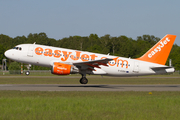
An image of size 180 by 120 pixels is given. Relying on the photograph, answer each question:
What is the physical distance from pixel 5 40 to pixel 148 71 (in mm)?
144939

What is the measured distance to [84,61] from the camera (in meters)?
30.3

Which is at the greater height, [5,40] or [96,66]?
[5,40]

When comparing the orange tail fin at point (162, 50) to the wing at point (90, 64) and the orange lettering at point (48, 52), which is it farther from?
the orange lettering at point (48, 52)

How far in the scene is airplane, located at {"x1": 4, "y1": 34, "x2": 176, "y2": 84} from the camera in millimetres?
29406

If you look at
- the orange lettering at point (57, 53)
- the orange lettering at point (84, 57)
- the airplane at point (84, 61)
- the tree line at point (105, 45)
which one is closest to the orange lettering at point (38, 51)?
the airplane at point (84, 61)

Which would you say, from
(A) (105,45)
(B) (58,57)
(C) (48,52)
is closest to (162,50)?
(B) (58,57)

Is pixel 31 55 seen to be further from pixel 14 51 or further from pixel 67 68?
pixel 67 68

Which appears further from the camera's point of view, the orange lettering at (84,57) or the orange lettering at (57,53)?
the orange lettering at (84,57)

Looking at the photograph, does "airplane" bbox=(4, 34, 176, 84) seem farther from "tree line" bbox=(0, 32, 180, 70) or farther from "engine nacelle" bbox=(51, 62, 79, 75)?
"tree line" bbox=(0, 32, 180, 70)

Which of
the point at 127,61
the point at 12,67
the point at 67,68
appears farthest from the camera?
the point at 12,67

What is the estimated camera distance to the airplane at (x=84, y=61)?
29406mm
